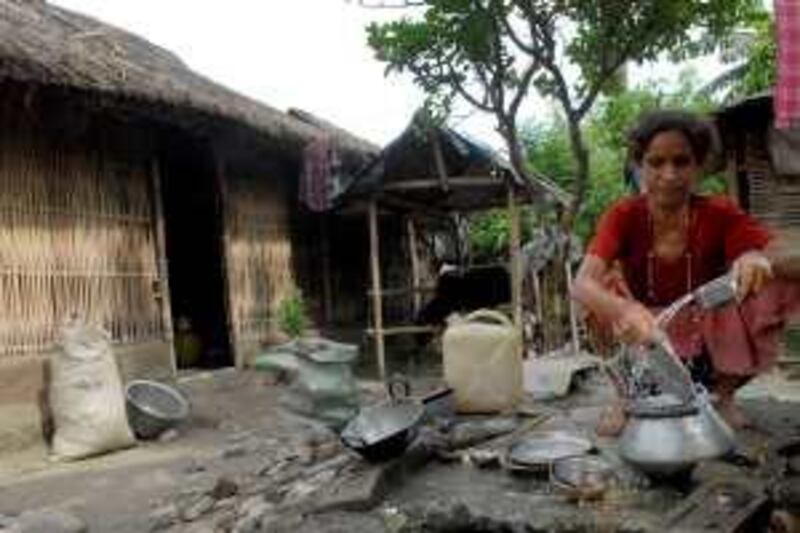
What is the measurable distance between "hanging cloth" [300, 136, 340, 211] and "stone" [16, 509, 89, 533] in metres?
7.94

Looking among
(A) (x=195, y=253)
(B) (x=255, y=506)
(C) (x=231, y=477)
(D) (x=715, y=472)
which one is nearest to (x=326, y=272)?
(A) (x=195, y=253)

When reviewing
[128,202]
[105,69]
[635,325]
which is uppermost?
[105,69]

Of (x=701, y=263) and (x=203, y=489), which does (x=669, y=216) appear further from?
(x=203, y=489)

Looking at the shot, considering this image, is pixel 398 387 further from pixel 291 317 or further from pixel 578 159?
pixel 291 317

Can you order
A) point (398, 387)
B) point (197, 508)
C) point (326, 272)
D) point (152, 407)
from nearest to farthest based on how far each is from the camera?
point (197, 508), point (398, 387), point (152, 407), point (326, 272)

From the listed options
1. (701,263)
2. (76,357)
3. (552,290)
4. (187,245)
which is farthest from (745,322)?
(552,290)

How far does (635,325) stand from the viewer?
4141 mm

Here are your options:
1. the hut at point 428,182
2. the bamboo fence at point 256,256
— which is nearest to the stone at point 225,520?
the hut at point 428,182

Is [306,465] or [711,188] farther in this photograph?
[711,188]

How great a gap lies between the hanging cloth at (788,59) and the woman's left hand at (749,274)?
158cm

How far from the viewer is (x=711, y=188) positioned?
18938mm

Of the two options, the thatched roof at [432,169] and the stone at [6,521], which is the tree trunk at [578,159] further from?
the stone at [6,521]

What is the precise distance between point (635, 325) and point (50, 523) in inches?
127

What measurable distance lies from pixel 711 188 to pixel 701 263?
14560 millimetres
